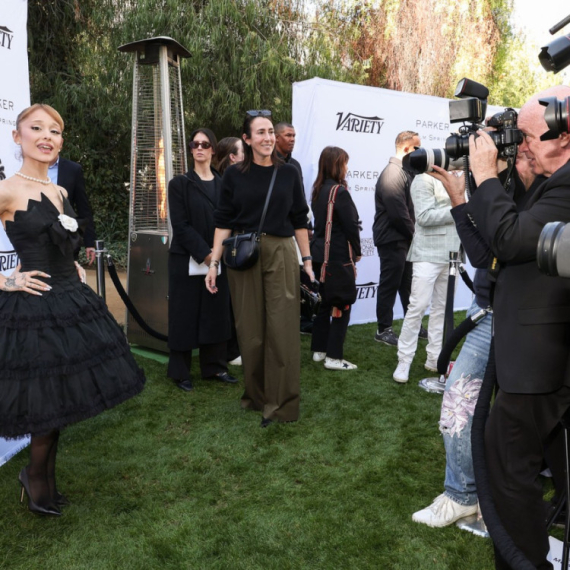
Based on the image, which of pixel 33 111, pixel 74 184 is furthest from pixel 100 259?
pixel 33 111

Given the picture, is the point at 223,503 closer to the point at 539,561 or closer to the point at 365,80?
the point at 539,561

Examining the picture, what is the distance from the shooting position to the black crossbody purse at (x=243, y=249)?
3.78 metres

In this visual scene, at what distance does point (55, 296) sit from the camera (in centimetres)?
274

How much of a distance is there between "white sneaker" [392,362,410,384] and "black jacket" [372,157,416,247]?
4.79 ft

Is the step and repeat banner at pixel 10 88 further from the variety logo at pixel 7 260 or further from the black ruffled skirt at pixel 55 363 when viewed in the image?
the black ruffled skirt at pixel 55 363

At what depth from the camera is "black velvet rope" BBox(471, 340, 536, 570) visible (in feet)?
6.27

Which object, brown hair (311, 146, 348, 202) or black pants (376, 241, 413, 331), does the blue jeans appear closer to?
brown hair (311, 146, 348, 202)

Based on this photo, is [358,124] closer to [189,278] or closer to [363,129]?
[363,129]

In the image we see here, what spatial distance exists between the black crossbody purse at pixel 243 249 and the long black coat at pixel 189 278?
761 millimetres

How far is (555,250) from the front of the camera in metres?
1.31

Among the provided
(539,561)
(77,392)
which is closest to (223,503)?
(77,392)

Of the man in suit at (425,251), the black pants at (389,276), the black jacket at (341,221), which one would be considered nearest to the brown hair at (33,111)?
the black jacket at (341,221)

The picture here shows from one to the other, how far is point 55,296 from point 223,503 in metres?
1.33

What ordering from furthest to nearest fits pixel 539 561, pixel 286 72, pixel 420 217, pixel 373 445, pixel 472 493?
→ pixel 286 72
pixel 420 217
pixel 373 445
pixel 472 493
pixel 539 561
